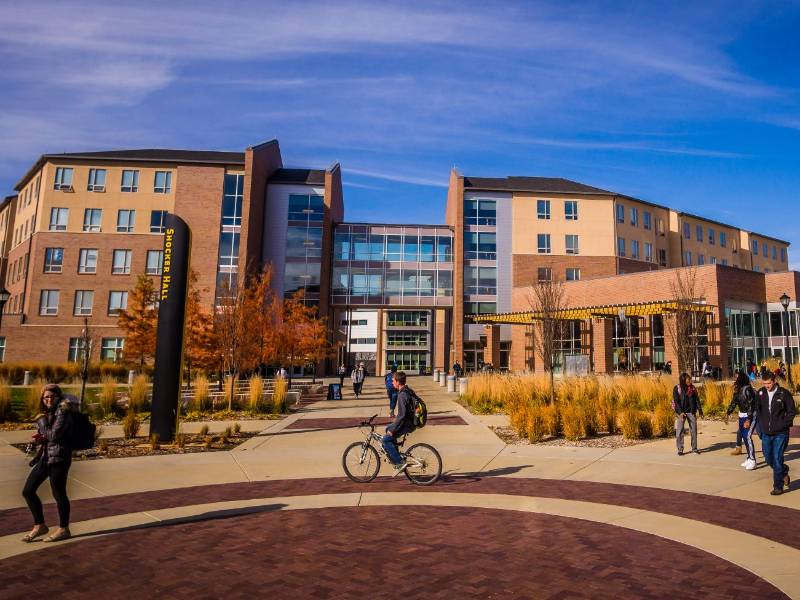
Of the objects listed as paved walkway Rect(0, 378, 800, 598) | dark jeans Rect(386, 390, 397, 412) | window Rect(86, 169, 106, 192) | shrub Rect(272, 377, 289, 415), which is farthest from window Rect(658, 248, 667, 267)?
window Rect(86, 169, 106, 192)

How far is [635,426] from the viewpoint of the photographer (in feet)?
43.1

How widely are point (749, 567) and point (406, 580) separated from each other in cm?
320

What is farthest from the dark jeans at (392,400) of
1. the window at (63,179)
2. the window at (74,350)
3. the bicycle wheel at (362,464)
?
the window at (63,179)

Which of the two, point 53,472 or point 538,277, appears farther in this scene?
point 538,277

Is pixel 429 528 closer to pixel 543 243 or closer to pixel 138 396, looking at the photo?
pixel 138 396

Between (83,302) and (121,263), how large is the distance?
452cm

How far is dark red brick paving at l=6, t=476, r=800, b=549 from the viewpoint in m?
6.76

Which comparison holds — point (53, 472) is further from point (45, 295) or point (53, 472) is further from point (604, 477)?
point (45, 295)

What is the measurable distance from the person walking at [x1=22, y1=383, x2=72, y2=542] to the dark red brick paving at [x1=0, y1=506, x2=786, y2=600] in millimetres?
442

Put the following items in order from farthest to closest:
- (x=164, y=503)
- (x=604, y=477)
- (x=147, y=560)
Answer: (x=604, y=477) → (x=164, y=503) → (x=147, y=560)

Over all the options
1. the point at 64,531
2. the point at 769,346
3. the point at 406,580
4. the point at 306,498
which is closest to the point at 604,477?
the point at 306,498

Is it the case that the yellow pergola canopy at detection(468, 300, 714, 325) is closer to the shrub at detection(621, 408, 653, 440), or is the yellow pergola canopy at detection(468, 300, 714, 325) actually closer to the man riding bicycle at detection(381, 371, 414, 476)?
the shrub at detection(621, 408, 653, 440)

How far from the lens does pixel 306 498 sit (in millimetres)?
8078

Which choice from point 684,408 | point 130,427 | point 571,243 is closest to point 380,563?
point 684,408
